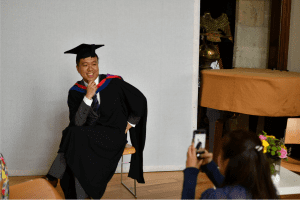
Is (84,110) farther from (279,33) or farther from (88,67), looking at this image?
(279,33)

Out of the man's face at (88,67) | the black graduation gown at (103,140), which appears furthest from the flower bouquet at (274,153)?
the man's face at (88,67)

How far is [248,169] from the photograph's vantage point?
3.95ft

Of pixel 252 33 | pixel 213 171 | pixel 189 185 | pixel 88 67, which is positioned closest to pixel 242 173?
pixel 189 185

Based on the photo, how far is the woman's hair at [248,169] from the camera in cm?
119

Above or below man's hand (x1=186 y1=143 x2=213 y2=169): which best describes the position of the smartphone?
above

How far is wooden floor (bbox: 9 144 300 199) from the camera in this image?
2.63 m

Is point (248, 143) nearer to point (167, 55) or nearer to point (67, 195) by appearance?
point (67, 195)

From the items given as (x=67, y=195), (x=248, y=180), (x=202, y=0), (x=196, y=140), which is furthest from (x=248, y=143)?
(x=202, y=0)

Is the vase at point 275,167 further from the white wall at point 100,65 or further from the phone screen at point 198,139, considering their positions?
the white wall at point 100,65

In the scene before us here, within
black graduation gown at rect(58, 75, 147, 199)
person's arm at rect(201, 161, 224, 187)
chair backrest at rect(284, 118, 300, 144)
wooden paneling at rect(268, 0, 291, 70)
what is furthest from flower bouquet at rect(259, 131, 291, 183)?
wooden paneling at rect(268, 0, 291, 70)

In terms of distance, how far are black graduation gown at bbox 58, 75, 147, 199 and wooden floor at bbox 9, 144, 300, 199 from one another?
200mm

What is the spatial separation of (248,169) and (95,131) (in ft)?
4.83

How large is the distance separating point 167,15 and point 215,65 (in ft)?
4.13

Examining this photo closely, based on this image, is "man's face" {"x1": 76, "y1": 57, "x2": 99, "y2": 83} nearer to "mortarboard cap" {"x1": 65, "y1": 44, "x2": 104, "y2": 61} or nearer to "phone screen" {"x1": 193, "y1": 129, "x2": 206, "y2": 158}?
"mortarboard cap" {"x1": 65, "y1": 44, "x2": 104, "y2": 61}
